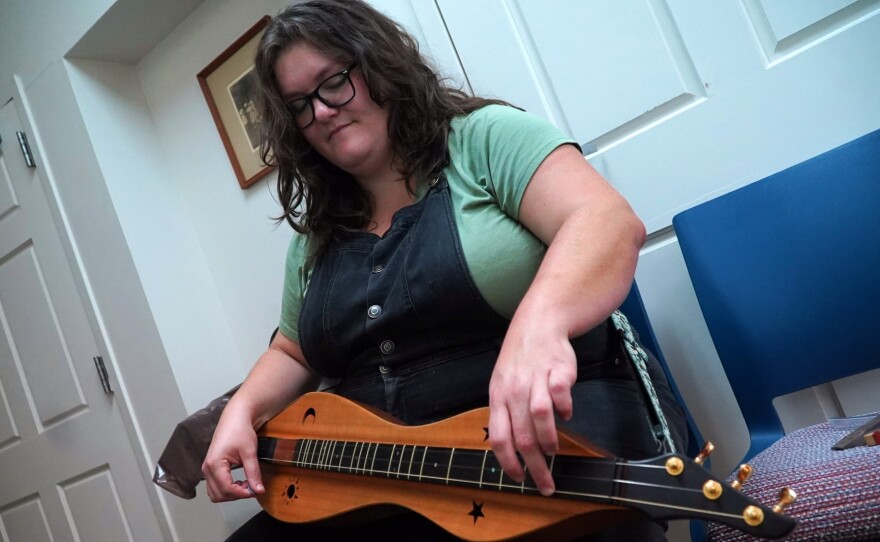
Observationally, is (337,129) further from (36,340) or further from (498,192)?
(36,340)

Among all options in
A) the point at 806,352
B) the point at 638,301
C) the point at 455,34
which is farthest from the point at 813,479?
the point at 455,34

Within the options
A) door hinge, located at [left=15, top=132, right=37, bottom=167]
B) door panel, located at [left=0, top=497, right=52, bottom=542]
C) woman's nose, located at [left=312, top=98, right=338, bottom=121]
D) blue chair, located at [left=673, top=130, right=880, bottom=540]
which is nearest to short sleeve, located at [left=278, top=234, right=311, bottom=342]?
woman's nose, located at [left=312, top=98, right=338, bottom=121]

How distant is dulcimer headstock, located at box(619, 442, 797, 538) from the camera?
20.3 inches

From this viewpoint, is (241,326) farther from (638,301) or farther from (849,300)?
(849,300)

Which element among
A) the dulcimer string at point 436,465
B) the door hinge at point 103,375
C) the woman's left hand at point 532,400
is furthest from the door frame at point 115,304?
the woman's left hand at point 532,400

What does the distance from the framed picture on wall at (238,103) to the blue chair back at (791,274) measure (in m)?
1.27

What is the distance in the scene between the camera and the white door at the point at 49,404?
2.24m

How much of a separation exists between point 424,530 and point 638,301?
557mm

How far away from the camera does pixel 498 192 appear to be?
0.96 meters

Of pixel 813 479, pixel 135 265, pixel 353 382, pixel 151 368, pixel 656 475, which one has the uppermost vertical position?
pixel 135 265

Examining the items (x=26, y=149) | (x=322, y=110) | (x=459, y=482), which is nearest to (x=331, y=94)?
(x=322, y=110)

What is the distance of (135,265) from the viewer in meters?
2.11

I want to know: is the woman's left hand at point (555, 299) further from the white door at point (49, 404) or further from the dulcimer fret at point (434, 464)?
the white door at point (49, 404)

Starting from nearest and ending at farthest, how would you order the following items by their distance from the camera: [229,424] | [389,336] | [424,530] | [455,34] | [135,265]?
[424,530] < [389,336] < [229,424] < [455,34] < [135,265]
